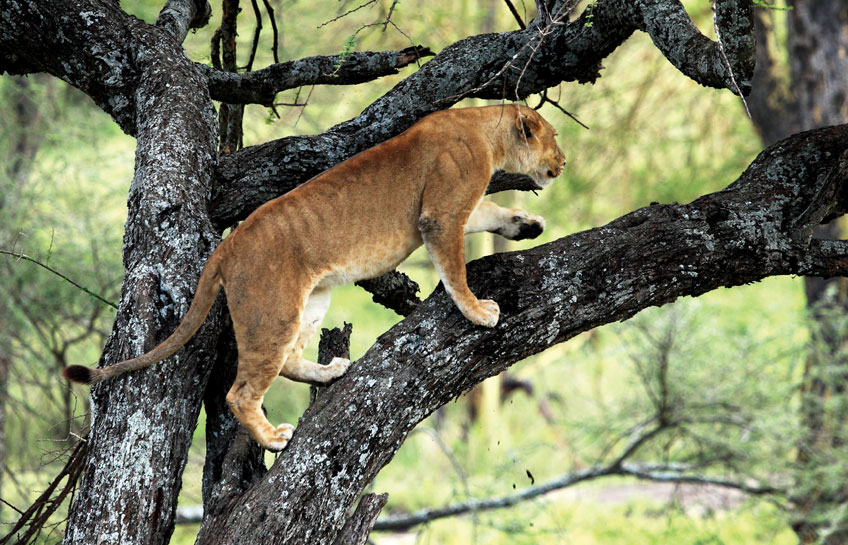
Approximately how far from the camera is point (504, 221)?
429cm

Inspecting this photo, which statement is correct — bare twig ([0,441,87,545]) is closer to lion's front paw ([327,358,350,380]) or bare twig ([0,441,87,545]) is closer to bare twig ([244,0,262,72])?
lion's front paw ([327,358,350,380])

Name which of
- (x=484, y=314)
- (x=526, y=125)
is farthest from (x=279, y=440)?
(x=526, y=125)

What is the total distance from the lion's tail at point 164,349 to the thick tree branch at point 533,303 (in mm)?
586

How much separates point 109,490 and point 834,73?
9.51 meters

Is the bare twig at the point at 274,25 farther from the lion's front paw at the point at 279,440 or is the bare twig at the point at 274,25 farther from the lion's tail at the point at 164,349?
the lion's front paw at the point at 279,440

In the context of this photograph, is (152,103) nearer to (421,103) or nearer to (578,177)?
(421,103)

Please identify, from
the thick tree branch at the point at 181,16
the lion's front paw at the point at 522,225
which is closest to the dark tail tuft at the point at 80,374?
the lion's front paw at the point at 522,225

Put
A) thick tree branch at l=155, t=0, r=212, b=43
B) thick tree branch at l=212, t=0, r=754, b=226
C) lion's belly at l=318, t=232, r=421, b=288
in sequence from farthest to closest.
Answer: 1. thick tree branch at l=155, t=0, r=212, b=43
2. thick tree branch at l=212, t=0, r=754, b=226
3. lion's belly at l=318, t=232, r=421, b=288

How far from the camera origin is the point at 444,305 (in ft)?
11.9

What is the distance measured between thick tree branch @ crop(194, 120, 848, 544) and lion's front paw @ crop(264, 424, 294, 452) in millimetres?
145

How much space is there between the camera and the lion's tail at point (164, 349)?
3340mm

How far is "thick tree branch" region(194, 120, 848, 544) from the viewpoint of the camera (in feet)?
10.8

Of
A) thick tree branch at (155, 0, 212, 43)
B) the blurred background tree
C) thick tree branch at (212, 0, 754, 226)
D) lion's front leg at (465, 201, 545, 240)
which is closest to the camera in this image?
lion's front leg at (465, 201, 545, 240)

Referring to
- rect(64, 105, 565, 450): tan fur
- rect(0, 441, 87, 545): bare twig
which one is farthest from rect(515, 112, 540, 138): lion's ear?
rect(0, 441, 87, 545): bare twig
